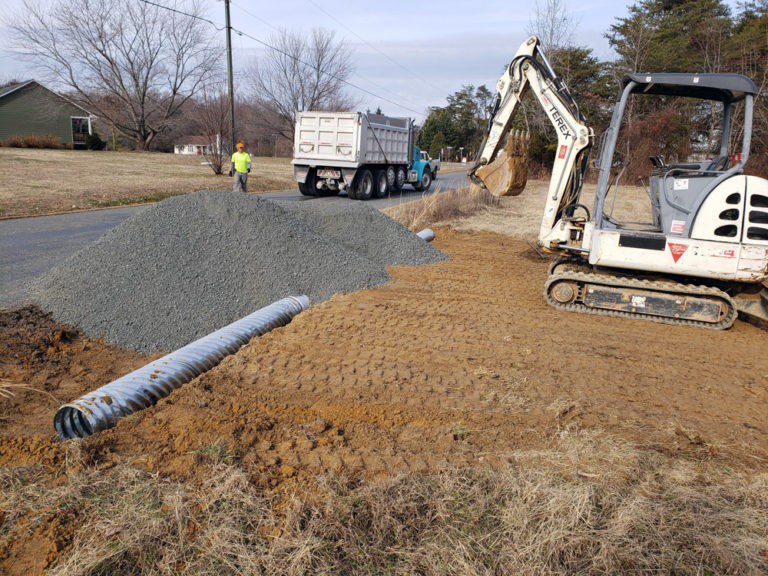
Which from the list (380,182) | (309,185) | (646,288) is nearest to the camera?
(646,288)

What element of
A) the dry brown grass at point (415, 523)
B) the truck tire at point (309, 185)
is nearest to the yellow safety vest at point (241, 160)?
the truck tire at point (309, 185)

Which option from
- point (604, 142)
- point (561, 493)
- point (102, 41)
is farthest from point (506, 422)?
point (102, 41)

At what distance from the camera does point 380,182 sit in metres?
20.5

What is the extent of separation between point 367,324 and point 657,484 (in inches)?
134

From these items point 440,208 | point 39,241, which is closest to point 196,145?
point 440,208

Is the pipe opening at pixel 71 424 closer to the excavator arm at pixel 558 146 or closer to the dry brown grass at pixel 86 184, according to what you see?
the excavator arm at pixel 558 146

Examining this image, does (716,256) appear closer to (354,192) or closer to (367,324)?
(367,324)

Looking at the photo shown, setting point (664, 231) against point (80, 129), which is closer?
point (664, 231)

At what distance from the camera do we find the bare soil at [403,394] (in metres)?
3.45

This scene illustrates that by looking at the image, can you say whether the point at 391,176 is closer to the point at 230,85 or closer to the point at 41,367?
the point at 230,85

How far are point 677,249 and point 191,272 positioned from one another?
5.74m

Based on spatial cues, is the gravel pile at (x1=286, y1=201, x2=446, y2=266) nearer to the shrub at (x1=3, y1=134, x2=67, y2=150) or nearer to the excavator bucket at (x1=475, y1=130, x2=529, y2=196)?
the excavator bucket at (x1=475, y1=130, x2=529, y2=196)

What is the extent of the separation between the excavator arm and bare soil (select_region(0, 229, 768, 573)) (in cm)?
142

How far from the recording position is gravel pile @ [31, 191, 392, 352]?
6066 millimetres
